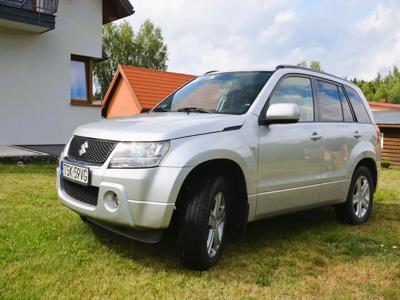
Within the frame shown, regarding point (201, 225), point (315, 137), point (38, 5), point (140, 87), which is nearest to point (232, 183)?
point (201, 225)

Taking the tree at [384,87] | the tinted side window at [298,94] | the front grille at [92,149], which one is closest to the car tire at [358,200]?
the tinted side window at [298,94]

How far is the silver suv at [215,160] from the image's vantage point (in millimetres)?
3490

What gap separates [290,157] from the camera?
448cm

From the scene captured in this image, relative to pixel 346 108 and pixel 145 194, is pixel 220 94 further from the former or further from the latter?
pixel 346 108

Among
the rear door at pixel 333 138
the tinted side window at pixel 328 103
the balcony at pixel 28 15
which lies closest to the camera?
the rear door at pixel 333 138

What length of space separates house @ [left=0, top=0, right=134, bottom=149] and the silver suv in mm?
8437

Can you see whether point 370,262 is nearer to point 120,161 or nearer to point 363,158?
point 363,158

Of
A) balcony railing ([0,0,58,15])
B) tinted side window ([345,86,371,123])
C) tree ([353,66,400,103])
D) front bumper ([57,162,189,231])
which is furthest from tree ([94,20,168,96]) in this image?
front bumper ([57,162,189,231])

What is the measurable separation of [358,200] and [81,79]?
10.6 metres

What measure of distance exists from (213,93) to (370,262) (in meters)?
2.32

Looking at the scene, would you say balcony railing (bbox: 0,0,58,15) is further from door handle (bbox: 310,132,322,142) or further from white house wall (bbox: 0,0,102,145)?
door handle (bbox: 310,132,322,142)

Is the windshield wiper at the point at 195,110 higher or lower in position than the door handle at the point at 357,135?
higher

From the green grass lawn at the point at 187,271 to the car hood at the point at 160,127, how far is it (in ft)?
3.62

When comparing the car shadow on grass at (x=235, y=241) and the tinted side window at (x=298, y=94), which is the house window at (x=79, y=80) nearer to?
the car shadow on grass at (x=235, y=241)
